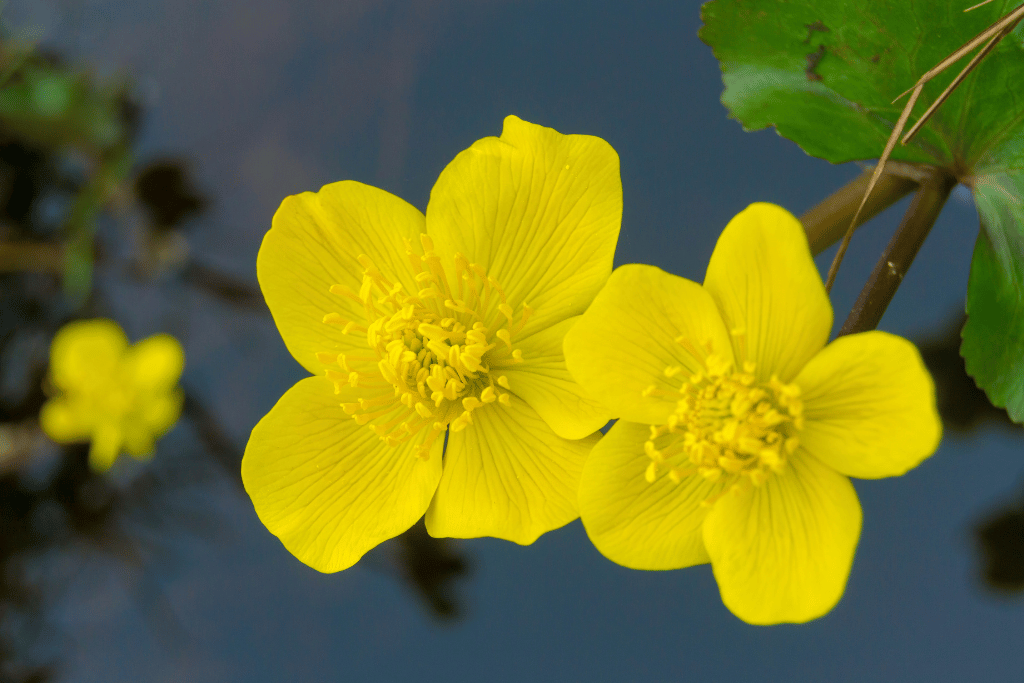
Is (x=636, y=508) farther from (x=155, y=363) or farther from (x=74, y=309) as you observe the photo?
(x=74, y=309)

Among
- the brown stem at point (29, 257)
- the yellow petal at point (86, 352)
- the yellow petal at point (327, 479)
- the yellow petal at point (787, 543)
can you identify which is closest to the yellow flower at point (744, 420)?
the yellow petal at point (787, 543)

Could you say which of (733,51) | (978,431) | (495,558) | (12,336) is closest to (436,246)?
(733,51)

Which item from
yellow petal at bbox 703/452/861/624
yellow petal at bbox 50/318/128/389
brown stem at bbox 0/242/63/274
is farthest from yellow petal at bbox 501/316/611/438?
brown stem at bbox 0/242/63/274

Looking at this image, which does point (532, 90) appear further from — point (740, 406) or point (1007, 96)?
point (740, 406)

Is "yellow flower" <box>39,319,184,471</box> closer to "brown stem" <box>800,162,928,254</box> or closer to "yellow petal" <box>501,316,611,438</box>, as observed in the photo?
"yellow petal" <box>501,316,611,438</box>

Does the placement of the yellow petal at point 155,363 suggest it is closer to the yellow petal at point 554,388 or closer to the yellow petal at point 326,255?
the yellow petal at point 326,255
